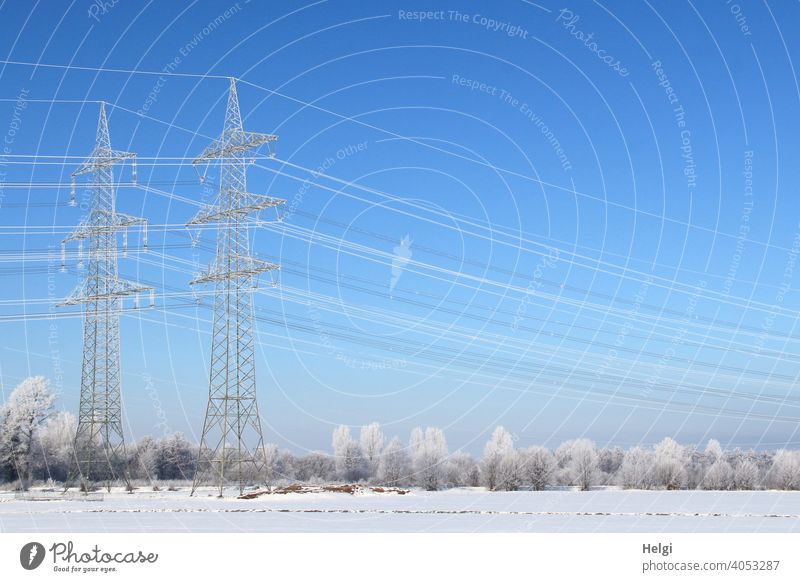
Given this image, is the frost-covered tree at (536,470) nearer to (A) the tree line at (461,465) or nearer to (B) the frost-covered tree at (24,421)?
A: (A) the tree line at (461,465)

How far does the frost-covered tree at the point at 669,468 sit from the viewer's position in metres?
91.4

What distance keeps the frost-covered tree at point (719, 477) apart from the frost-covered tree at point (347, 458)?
39.8 meters

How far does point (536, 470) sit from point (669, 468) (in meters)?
16.7

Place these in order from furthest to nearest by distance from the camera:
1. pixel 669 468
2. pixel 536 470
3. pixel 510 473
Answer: pixel 669 468, pixel 536 470, pixel 510 473

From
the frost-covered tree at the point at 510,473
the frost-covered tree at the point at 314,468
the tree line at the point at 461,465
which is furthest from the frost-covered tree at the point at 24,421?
the frost-covered tree at the point at 510,473

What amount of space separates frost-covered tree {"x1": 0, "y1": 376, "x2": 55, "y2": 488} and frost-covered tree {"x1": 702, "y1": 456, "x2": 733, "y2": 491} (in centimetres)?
7013

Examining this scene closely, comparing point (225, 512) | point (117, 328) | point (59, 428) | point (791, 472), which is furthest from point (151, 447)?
point (791, 472)

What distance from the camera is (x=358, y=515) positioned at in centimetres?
4031

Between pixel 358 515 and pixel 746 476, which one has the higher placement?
pixel 358 515

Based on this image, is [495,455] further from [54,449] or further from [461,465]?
[54,449]

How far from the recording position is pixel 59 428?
7669 cm

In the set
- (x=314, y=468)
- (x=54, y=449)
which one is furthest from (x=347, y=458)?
(x=54, y=449)
